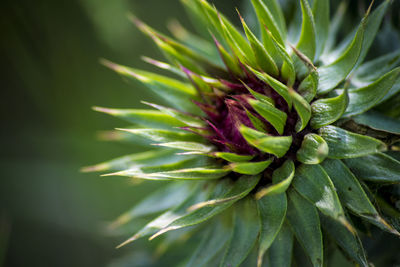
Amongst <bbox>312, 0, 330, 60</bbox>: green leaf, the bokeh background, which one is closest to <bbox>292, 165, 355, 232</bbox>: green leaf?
<bbox>312, 0, 330, 60</bbox>: green leaf

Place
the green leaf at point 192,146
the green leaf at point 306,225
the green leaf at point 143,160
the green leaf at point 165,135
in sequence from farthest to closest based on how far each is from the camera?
the green leaf at point 143,160
the green leaf at point 165,135
the green leaf at point 192,146
the green leaf at point 306,225

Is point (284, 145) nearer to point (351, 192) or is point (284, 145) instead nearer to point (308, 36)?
point (351, 192)

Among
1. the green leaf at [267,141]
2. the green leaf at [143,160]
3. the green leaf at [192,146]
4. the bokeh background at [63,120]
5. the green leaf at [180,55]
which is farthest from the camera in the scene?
the bokeh background at [63,120]

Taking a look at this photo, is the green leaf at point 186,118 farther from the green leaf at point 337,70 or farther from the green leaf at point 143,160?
the green leaf at point 337,70

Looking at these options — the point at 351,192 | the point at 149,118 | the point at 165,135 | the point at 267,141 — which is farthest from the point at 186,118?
the point at 351,192

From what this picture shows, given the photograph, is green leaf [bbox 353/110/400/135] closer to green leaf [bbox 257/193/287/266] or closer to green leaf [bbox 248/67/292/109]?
green leaf [bbox 248/67/292/109]

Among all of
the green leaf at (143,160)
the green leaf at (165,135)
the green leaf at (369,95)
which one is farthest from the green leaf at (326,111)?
the green leaf at (143,160)

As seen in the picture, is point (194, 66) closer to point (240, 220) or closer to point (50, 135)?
point (240, 220)
